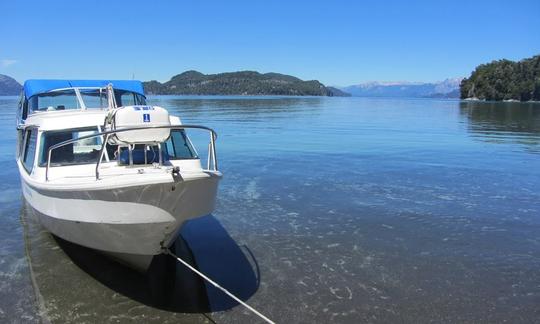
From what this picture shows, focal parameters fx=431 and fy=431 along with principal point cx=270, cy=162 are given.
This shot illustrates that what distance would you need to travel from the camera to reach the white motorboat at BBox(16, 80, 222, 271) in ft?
22.0

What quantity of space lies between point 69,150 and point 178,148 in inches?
85.1

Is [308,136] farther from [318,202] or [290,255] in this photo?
[290,255]

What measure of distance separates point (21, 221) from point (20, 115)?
407cm

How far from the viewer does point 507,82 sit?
176 m

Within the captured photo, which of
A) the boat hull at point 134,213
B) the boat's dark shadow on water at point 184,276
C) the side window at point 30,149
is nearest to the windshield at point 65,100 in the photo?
the side window at point 30,149

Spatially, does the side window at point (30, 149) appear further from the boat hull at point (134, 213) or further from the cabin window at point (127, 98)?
the cabin window at point (127, 98)

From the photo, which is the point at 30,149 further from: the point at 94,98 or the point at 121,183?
the point at 121,183

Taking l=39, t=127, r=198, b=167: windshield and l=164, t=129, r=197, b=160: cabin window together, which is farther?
l=164, t=129, r=197, b=160: cabin window

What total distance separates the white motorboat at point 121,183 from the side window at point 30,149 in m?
0.48

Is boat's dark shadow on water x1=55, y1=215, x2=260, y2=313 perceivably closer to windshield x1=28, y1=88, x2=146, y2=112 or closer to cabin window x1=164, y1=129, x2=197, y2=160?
cabin window x1=164, y1=129, x2=197, y2=160

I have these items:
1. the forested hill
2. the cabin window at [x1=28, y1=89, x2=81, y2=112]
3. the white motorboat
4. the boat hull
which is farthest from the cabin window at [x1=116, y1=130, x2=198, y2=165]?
the forested hill

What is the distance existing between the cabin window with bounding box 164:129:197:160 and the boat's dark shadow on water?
77.2 inches

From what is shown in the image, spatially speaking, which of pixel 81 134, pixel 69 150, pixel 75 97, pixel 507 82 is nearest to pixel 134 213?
pixel 69 150

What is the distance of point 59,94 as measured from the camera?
39.3 ft
